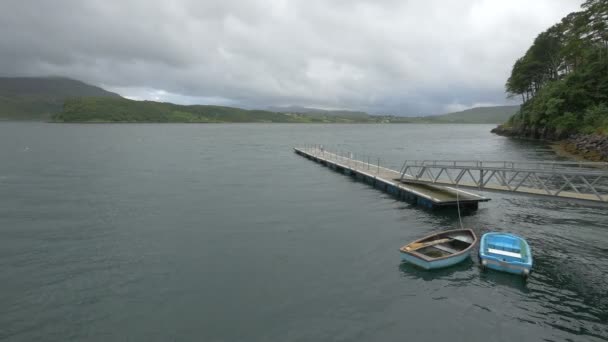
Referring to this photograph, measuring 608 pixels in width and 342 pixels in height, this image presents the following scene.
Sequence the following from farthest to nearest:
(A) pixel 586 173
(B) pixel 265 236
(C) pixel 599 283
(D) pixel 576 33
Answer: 1. (D) pixel 576 33
2. (B) pixel 265 236
3. (A) pixel 586 173
4. (C) pixel 599 283

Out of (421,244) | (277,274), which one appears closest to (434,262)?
(421,244)

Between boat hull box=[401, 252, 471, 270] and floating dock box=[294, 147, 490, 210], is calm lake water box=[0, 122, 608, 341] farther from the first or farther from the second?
floating dock box=[294, 147, 490, 210]

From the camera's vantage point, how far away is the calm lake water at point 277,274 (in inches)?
650

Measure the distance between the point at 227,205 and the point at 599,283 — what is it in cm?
3291

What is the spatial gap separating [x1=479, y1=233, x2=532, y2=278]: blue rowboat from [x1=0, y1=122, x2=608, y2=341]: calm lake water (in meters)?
0.71

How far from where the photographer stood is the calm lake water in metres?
16.5

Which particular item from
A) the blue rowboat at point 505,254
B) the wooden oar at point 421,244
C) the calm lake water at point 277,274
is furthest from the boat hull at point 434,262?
the blue rowboat at point 505,254

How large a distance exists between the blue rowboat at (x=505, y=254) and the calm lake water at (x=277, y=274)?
0.71m

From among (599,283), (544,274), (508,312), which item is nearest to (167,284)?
(508,312)

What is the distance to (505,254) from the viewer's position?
22094 millimetres

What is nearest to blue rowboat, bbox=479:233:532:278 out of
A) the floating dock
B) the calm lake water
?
the calm lake water

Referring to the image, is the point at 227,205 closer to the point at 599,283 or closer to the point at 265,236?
the point at 265,236

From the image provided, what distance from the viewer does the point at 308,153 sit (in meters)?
86.9

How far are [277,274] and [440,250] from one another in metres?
11.8
